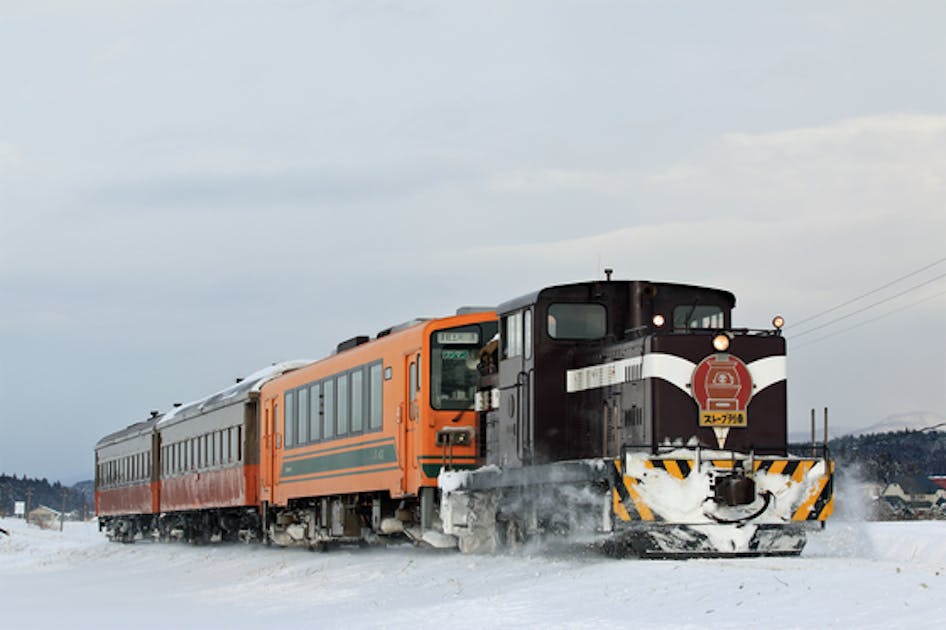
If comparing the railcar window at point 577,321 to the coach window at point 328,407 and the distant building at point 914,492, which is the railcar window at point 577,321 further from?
the distant building at point 914,492

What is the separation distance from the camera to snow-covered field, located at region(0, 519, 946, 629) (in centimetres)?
1045

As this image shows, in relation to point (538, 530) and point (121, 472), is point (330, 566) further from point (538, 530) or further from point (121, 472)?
point (121, 472)

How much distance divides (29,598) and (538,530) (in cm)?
889

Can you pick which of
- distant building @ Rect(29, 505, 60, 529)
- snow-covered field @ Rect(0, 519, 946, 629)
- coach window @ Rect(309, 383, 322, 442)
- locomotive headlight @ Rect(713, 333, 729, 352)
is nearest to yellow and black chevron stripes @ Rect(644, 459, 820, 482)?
snow-covered field @ Rect(0, 519, 946, 629)

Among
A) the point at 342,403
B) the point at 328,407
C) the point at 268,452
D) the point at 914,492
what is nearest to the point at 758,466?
the point at 342,403

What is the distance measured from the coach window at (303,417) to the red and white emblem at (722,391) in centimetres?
1150

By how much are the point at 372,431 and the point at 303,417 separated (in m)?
4.24

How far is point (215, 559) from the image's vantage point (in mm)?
28094

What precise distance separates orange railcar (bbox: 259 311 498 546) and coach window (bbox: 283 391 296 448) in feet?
0.08

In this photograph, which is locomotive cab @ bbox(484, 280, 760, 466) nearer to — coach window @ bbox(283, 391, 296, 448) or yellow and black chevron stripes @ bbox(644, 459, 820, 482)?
yellow and black chevron stripes @ bbox(644, 459, 820, 482)

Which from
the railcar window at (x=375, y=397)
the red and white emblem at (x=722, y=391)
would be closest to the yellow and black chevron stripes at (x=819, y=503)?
the red and white emblem at (x=722, y=391)

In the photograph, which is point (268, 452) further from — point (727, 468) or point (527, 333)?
point (727, 468)

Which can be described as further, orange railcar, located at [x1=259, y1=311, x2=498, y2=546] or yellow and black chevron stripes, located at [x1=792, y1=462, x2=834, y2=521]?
orange railcar, located at [x1=259, y1=311, x2=498, y2=546]

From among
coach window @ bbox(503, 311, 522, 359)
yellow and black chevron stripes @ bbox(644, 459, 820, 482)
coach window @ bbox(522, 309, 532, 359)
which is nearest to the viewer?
yellow and black chevron stripes @ bbox(644, 459, 820, 482)
